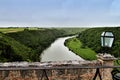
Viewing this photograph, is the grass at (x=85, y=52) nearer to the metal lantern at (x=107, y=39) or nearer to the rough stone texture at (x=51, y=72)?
the rough stone texture at (x=51, y=72)

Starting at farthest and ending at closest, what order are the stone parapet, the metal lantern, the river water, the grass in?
the grass < the river water < the stone parapet < the metal lantern

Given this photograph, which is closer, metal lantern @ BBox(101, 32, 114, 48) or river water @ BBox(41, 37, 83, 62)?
A: metal lantern @ BBox(101, 32, 114, 48)

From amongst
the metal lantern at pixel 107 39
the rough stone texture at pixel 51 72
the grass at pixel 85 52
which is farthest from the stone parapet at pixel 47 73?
the grass at pixel 85 52

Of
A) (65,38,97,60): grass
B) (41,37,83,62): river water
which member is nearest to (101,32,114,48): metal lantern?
(65,38,97,60): grass

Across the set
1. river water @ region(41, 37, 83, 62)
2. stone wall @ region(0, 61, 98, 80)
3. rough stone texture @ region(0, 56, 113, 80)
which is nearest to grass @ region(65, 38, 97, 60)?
river water @ region(41, 37, 83, 62)

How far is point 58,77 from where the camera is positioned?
8680mm

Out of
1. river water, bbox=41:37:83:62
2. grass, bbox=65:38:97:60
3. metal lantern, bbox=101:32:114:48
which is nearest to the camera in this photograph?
metal lantern, bbox=101:32:114:48

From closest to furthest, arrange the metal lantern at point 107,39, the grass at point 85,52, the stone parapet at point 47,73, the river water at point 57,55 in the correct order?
1. the metal lantern at point 107,39
2. the stone parapet at point 47,73
3. the river water at point 57,55
4. the grass at point 85,52

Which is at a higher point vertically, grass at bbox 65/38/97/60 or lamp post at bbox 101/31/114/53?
lamp post at bbox 101/31/114/53

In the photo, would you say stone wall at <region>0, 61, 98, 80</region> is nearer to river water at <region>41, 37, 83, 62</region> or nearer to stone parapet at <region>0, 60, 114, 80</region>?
stone parapet at <region>0, 60, 114, 80</region>

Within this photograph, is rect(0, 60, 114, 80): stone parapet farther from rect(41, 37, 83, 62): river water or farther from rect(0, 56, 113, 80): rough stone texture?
rect(41, 37, 83, 62): river water

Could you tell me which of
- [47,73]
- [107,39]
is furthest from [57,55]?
[107,39]

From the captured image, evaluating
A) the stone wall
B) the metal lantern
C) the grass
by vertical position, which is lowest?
the grass

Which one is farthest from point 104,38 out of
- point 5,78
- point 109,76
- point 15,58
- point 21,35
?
point 21,35
